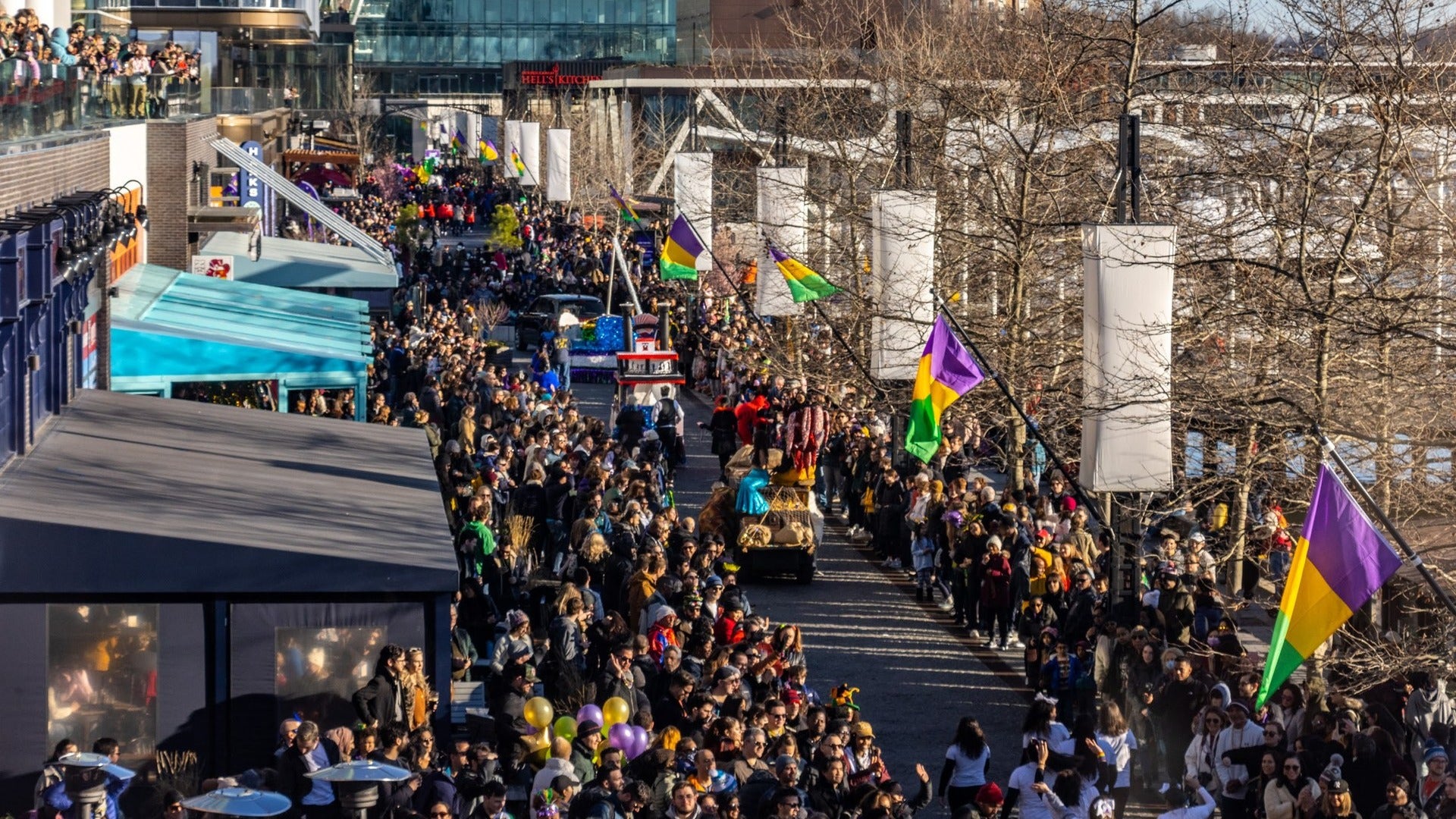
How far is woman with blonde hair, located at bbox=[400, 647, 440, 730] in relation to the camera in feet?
44.1

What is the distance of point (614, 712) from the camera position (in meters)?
13.5

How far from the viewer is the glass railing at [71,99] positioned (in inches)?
701

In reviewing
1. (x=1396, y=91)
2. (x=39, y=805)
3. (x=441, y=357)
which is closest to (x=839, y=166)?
(x=441, y=357)

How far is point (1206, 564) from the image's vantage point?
1866cm

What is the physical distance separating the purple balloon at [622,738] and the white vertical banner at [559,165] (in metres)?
32.5

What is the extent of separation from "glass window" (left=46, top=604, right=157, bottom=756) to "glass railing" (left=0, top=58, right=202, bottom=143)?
5400mm

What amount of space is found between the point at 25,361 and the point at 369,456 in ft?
13.7

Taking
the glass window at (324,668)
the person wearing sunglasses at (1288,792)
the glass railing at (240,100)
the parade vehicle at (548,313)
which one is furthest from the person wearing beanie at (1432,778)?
the parade vehicle at (548,313)

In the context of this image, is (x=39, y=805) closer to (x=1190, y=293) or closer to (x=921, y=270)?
(x=921, y=270)

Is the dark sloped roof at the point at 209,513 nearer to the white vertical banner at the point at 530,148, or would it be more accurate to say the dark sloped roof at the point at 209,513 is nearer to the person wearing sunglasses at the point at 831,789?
the person wearing sunglasses at the point at 831,789

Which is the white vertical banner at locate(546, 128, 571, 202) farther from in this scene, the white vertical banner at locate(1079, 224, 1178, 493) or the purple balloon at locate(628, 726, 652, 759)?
the purple balloon at locate(628, 726, 652, 759)

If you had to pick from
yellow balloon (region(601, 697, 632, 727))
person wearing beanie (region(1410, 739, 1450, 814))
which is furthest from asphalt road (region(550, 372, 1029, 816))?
person wearing beanie (region(1410, 739, 1450, 814))

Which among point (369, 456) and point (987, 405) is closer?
point (369, 456)

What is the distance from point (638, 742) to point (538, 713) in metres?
0.79
